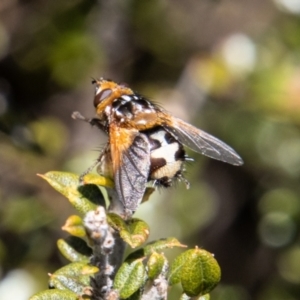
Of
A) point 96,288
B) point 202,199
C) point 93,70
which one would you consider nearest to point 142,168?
point 96,288

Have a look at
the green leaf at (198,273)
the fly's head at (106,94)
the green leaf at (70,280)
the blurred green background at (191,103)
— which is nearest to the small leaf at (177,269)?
the green leaf at (198,273)

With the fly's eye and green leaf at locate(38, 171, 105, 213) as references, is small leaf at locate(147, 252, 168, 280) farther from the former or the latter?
the fly's eye

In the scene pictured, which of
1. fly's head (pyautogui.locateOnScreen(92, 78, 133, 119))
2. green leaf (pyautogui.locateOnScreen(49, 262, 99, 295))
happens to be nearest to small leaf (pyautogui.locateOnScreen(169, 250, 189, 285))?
green leaf (pyautogui.locateOnScreen(49, 262, 99, 295))

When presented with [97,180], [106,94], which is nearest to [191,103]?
[106,94]

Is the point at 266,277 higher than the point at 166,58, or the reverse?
the point at 166,58

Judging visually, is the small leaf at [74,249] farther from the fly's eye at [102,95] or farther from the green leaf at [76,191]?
the fly's eye at [102,95]

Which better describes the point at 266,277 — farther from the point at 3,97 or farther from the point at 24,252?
the point at 3,97
